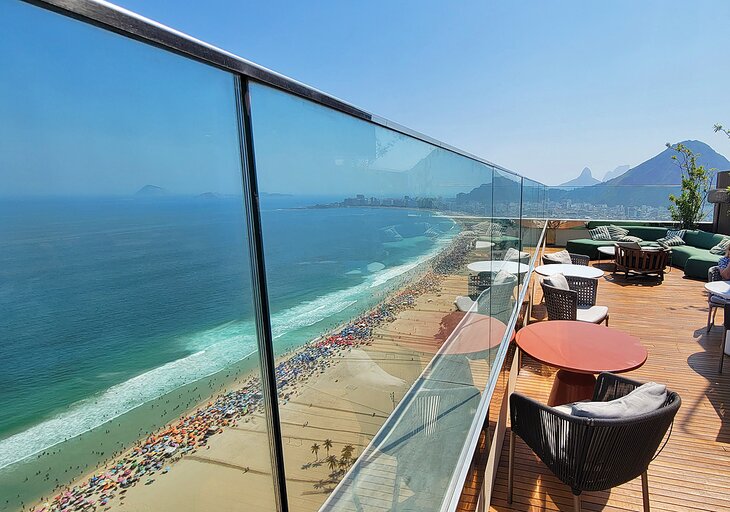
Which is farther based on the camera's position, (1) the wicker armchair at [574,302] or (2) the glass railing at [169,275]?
(1) the wicker armchair at [574,302]

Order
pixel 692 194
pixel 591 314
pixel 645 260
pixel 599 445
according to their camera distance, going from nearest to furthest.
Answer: pixel 599 445
pixel 591 314
pixel 645 260
pixel 692 194

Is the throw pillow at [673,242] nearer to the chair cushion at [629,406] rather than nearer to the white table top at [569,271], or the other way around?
the white table top at [569,271]

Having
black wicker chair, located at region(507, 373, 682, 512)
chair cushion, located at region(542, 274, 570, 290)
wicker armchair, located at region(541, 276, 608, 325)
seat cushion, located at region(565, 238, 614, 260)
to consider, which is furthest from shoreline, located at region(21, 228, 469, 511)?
seat cushion, located at region(565, 238, 614, 260)

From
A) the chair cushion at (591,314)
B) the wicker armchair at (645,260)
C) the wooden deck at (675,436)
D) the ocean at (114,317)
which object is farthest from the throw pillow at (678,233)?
the ocean at (114,317)

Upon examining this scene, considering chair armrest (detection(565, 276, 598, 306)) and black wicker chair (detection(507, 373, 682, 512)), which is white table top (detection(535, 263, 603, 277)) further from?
black wicker chair (detection(507, 373, 682, 512))

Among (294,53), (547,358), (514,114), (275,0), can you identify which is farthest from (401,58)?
(547,358)

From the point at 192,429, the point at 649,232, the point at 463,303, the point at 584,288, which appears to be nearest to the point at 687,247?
the point at 649,232

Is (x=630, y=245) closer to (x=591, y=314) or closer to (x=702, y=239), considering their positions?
(x=702, y=239)
